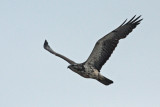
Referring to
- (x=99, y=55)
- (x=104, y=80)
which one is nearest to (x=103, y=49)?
A: (x=99, y=55)

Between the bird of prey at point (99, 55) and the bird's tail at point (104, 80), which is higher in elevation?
the bird of prey at point (99, 55)

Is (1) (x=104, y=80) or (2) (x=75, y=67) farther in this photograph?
(2) (x=75, y=67)

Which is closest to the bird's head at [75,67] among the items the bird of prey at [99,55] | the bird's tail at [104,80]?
the bird of prey at [99,55]

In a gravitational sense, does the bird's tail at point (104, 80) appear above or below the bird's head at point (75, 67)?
below

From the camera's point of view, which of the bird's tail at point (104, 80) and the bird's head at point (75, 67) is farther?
the bird's head at point (75, 67)

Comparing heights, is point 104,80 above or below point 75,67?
below

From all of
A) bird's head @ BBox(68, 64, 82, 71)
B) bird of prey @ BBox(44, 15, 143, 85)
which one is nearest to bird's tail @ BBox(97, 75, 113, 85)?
bird of prey @ BBox(44, 15, 143, 85)

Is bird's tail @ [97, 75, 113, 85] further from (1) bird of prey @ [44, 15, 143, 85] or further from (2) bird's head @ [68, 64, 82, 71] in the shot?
(2) bird's head @ [68, 64, 82, 71]

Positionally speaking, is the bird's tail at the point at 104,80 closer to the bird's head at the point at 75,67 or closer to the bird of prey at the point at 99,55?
the bird of prey at the point at 99,55

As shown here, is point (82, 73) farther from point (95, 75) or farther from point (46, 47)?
point (46, 47)

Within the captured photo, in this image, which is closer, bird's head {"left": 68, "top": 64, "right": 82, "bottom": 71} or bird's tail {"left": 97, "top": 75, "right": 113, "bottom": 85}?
bird's tail {"left": 97, "top": 75, "right": 113, "bottom": 85}

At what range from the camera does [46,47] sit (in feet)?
60.3

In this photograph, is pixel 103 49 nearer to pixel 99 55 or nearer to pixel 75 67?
pixel 99 55

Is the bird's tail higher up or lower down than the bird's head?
lower down
